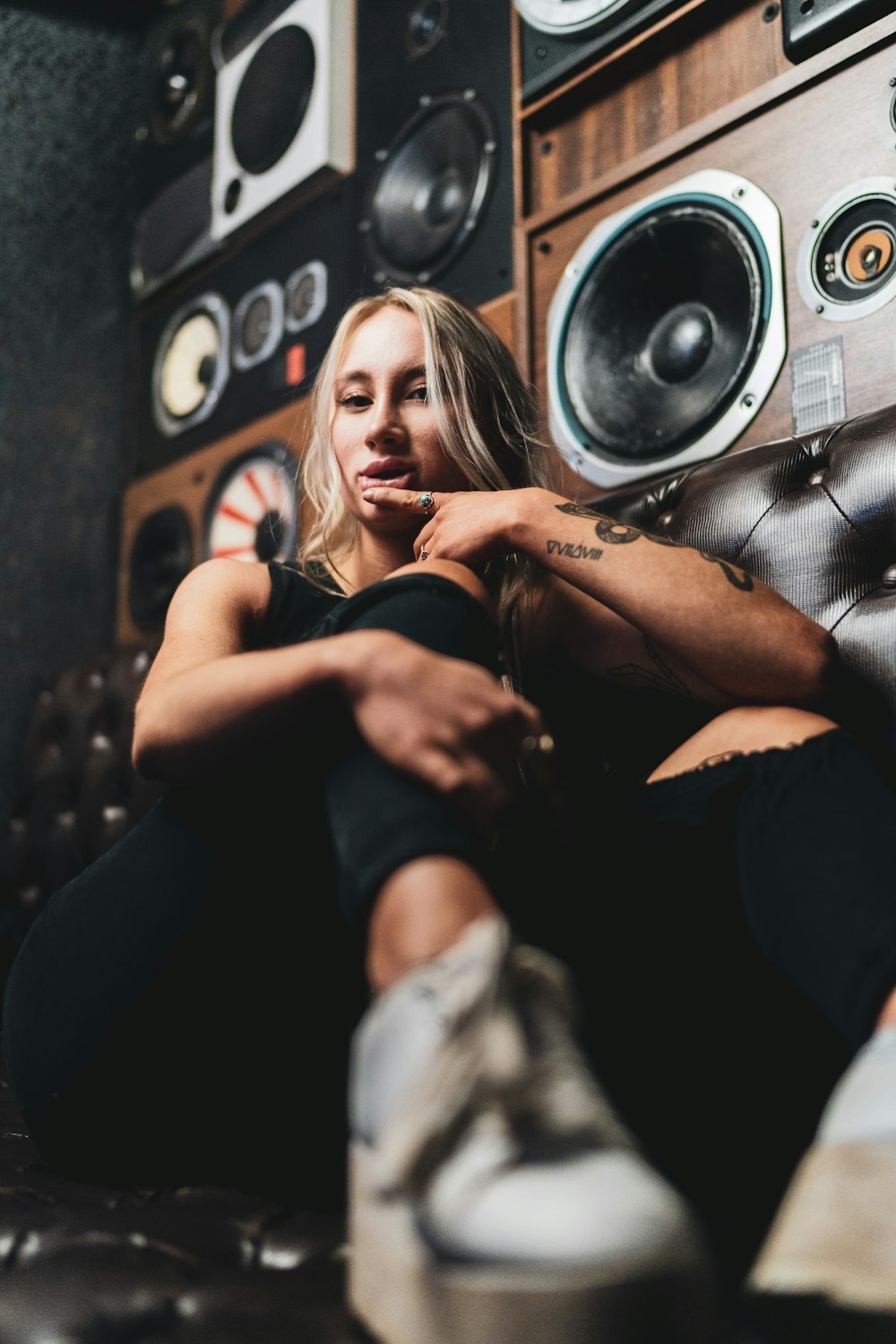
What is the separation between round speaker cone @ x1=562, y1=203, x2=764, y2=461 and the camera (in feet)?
4.56

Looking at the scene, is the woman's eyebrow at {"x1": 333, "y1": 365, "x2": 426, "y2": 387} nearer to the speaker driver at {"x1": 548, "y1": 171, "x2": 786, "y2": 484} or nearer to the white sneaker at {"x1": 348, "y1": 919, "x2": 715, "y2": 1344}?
the speaker driver at {"x1": 548, "y1": 171, "x2": 786, "y2": 484}

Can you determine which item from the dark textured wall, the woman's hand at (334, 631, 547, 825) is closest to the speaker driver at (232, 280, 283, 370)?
the dark textured wall

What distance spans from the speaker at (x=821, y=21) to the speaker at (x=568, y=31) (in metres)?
0.22

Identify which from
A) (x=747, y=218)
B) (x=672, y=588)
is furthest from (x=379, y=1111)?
(x=747, y=218)

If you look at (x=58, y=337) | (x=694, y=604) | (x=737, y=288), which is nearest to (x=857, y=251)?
(x=737, y=288)

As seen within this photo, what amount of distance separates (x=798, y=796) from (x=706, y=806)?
0.31 ft

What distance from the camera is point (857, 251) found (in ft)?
4.21

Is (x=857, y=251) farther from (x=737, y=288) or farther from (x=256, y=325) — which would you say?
(x=256, y=325)

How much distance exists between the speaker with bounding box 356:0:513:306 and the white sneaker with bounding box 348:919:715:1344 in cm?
158

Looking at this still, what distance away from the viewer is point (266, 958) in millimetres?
668

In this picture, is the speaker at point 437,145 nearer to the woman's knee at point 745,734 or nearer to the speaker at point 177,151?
the speaker at point 177,151

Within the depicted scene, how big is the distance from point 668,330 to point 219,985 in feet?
3.89

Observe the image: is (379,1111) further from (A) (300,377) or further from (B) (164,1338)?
(A) (300,377)

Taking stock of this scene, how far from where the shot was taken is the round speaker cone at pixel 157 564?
2.42 m
